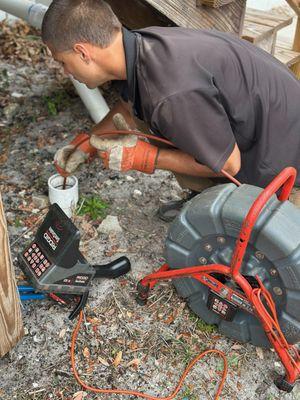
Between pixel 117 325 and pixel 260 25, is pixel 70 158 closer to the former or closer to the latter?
pixel 117 325

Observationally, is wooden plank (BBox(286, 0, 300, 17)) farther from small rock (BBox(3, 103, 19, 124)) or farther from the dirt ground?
small rock (BBox(3, 103, 19, 124))

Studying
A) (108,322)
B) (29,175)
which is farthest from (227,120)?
(29,175)

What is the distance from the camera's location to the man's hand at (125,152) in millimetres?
2236

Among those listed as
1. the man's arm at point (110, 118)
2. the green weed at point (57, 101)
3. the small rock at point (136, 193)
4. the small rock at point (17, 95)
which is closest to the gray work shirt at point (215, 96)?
the man's arm at point (110, 118)

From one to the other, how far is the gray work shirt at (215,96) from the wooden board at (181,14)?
0.92 ft

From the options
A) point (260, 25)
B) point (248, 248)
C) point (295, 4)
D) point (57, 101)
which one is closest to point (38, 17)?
point (57, 101)

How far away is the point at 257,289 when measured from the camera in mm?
1957

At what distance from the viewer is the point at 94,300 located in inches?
97.3

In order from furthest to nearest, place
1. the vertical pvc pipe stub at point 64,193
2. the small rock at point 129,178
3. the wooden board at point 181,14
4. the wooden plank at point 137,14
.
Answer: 1. the small rock at point 129,178
2. the wooden plank at point 137,14
3. the vertical pvc pipe stub at point 64,193
4. the wooden board at point 181,14

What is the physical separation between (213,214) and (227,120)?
40 centimetres

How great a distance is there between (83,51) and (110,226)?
118 cm

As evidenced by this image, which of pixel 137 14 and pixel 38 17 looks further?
pixel 38 17

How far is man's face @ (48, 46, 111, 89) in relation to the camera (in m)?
2.01

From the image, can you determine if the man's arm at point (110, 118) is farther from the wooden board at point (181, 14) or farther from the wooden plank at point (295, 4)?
the wooden plank at point (295, 4)
